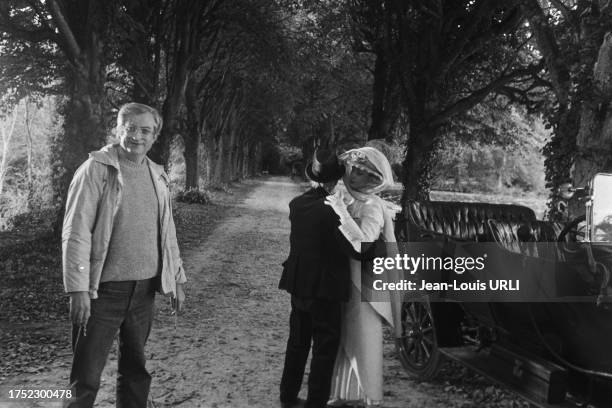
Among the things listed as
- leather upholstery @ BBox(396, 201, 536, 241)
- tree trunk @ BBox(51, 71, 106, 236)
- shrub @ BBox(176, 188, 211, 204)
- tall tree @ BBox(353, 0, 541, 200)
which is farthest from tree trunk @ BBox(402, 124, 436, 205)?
shrub @ BBox(176, 188, 211, 204)

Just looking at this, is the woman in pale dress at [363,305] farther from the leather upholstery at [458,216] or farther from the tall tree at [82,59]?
the tall tree at [82,59]

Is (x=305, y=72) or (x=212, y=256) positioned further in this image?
(x=305, y=72)

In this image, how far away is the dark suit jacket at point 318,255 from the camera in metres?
3.49

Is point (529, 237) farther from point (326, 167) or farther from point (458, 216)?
point (458, 216)

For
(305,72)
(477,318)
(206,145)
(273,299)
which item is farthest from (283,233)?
(206,145)

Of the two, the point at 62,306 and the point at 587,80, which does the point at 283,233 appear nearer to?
the point at 62,306

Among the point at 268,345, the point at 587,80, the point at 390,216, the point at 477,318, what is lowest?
the point at 268,345

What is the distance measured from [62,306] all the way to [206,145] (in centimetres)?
2117

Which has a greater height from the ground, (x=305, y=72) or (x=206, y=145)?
(x=305, y=72)

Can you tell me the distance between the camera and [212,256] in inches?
419

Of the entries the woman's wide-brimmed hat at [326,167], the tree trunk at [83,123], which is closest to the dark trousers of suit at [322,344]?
the woman's wide-brimmed hat at [326,167]

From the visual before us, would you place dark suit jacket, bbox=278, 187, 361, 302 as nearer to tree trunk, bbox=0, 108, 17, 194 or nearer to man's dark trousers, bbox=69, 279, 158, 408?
man's dark trousers, bbox=69, 279, 158, 408

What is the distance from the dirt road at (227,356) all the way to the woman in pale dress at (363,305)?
743mm

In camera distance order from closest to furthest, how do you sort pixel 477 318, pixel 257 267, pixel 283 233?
pixel 477 318, pixel 257 267, pixel 283 233
